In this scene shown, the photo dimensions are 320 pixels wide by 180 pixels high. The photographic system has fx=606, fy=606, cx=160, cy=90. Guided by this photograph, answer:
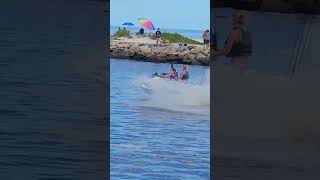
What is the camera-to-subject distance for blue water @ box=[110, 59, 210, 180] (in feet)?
19.4

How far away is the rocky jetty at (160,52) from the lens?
923cm

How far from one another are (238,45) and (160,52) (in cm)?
651

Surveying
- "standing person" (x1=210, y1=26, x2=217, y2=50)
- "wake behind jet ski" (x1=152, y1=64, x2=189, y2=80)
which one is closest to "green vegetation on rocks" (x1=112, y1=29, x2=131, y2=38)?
"wake behind jet ski" (x1=152, y1=64, x2=189, y2=80)

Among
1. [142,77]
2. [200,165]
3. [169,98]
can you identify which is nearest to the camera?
[200,165]

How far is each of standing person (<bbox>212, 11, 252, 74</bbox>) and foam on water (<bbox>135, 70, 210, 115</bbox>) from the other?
4.06m

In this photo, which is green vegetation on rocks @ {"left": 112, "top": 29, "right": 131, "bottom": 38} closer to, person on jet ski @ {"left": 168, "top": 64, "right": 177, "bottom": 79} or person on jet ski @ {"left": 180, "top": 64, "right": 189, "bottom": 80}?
person on jet ski @ {"left": 168, "top": 64, "right": 177, "bottom": 79}

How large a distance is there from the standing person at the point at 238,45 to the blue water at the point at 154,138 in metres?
1.91

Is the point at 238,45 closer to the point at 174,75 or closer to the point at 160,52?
the point at 174,75
